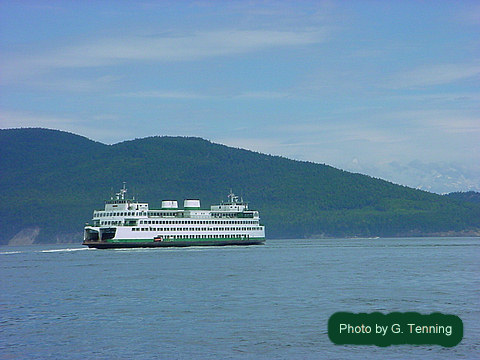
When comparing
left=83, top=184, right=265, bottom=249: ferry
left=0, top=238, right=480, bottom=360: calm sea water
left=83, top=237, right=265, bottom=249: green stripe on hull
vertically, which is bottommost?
left=0, top=238, right=480, bottom=360: calm sea water

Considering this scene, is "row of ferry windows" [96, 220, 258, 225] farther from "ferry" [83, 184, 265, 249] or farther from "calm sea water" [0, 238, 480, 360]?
"calm sea water" [0, 238, 480, 360]

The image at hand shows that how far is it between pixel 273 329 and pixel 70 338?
31.3 ft

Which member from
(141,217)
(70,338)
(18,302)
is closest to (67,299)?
(18,302)

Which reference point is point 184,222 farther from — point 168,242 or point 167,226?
point 168,242

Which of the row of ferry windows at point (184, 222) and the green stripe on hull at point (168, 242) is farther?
the row of ferry windows at point (184, 222)

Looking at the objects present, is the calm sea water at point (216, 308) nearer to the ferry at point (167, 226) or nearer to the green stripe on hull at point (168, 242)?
the green stripe on hull at point (168, 242)

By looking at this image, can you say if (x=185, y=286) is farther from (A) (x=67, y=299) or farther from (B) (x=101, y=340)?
(B) (x=101, y=340)

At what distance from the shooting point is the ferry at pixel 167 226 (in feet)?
414

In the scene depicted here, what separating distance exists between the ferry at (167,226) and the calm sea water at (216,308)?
165 ft

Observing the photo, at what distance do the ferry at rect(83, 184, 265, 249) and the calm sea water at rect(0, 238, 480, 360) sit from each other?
50.2m

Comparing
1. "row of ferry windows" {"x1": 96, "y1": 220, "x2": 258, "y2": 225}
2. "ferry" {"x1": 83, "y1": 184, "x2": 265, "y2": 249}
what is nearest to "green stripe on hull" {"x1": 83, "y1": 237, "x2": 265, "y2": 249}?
"ferry" {"x1": 83, "y1": 184, "x2": 265, "y2": 249}

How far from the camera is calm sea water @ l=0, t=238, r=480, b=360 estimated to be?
33406 mm

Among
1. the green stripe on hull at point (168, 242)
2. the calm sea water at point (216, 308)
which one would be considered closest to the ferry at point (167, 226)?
the green stripe on hull at point (168, 242)

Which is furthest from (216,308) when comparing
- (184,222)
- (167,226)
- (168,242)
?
(184,222)
